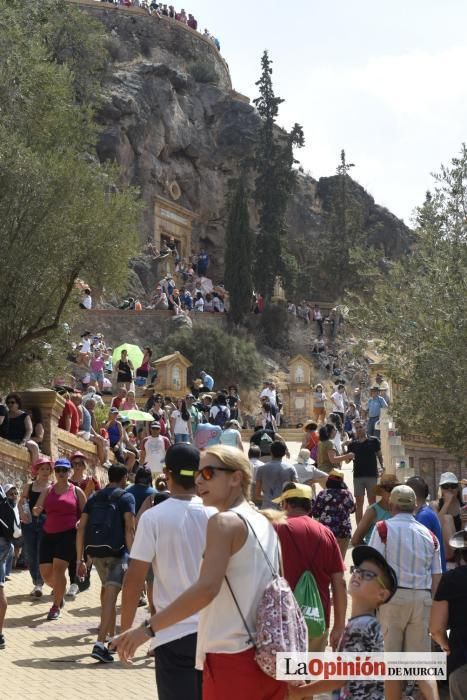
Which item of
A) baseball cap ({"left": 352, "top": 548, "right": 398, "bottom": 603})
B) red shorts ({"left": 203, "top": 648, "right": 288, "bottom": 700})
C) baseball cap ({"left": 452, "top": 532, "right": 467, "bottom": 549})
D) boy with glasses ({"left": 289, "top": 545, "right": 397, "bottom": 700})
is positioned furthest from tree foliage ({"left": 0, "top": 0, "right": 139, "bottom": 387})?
red shorts ({"left": 203, "top": 648, "right": 288, "bottom": 700})

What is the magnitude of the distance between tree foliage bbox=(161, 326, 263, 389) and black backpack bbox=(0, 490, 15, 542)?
37.5 metres

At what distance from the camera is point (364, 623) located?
200 inches

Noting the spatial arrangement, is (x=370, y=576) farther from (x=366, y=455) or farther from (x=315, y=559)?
(x=366, y=455)

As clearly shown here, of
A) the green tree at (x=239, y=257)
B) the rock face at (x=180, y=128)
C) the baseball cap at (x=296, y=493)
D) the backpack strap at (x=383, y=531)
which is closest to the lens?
the baseball cap at (x=296, y=493)

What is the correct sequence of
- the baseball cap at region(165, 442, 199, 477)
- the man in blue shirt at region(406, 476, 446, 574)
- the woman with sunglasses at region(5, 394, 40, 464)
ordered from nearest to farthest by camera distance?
the baseball cap at region(165, 442, 199, 477)
the man in blue shirt at region(406, 476, 446, 574)
the woman with sunglasses at region(5, 394, 40, 464)

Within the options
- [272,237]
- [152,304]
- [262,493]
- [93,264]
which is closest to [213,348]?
[152,304]

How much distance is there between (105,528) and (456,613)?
14.6 ft

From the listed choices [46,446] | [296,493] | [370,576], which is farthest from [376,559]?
[46,446]

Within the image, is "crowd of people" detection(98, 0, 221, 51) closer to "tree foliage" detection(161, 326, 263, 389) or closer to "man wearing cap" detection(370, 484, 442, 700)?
"tree foliage" detection(161, 326, 263, 389)

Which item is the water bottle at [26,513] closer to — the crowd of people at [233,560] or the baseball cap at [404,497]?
the crowd of people at [233,560]

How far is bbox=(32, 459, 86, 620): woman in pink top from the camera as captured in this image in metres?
11.4

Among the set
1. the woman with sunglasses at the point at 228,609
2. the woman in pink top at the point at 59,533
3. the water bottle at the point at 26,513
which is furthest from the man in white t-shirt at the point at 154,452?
the woman with sunglasses at the point at 228,609

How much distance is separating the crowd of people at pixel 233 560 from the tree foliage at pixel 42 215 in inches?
321

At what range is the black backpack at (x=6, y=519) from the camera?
9916mm
